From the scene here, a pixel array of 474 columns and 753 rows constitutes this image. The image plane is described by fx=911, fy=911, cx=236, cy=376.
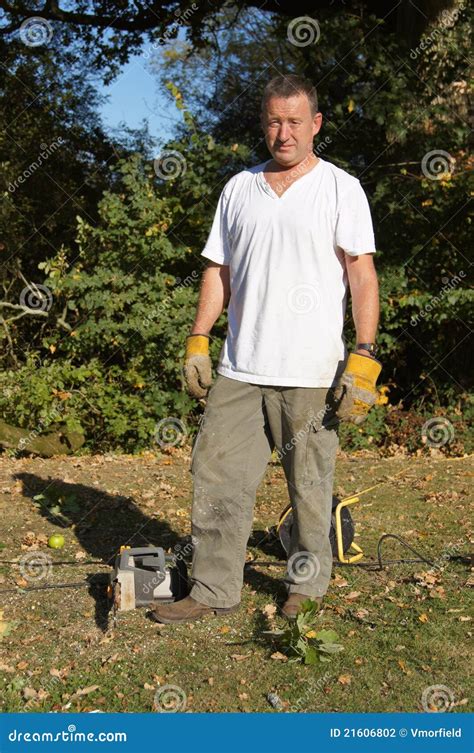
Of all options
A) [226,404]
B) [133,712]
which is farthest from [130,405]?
[133,712]

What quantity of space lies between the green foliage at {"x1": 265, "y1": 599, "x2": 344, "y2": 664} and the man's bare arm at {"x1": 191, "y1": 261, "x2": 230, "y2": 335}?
1264 mm

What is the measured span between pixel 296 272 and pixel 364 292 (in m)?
0.29

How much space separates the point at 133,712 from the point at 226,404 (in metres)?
1.27

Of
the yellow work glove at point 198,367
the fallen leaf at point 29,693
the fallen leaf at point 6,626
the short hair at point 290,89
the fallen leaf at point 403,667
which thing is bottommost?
the fallen leaf at point 6,626

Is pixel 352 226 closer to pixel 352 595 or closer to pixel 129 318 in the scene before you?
pixel 352 595

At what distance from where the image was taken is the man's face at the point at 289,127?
3.65 meters

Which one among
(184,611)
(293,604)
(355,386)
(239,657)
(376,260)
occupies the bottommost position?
(184,611)

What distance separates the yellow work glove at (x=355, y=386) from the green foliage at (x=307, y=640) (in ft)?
2.55

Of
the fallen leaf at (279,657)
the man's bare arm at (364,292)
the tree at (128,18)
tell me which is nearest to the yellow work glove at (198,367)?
the man's bare arm at (364,292)

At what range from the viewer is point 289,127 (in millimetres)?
3678

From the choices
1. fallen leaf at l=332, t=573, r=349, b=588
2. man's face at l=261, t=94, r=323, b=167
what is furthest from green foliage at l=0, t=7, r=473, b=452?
man's face at l=261, t=94, r=323, b=167

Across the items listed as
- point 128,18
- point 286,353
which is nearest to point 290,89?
point 286,353

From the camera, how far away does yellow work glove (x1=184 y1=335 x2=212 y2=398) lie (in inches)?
155

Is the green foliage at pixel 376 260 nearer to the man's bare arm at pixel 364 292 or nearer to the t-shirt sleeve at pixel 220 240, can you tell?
the t-shirt sleeve at pixel 220 240
